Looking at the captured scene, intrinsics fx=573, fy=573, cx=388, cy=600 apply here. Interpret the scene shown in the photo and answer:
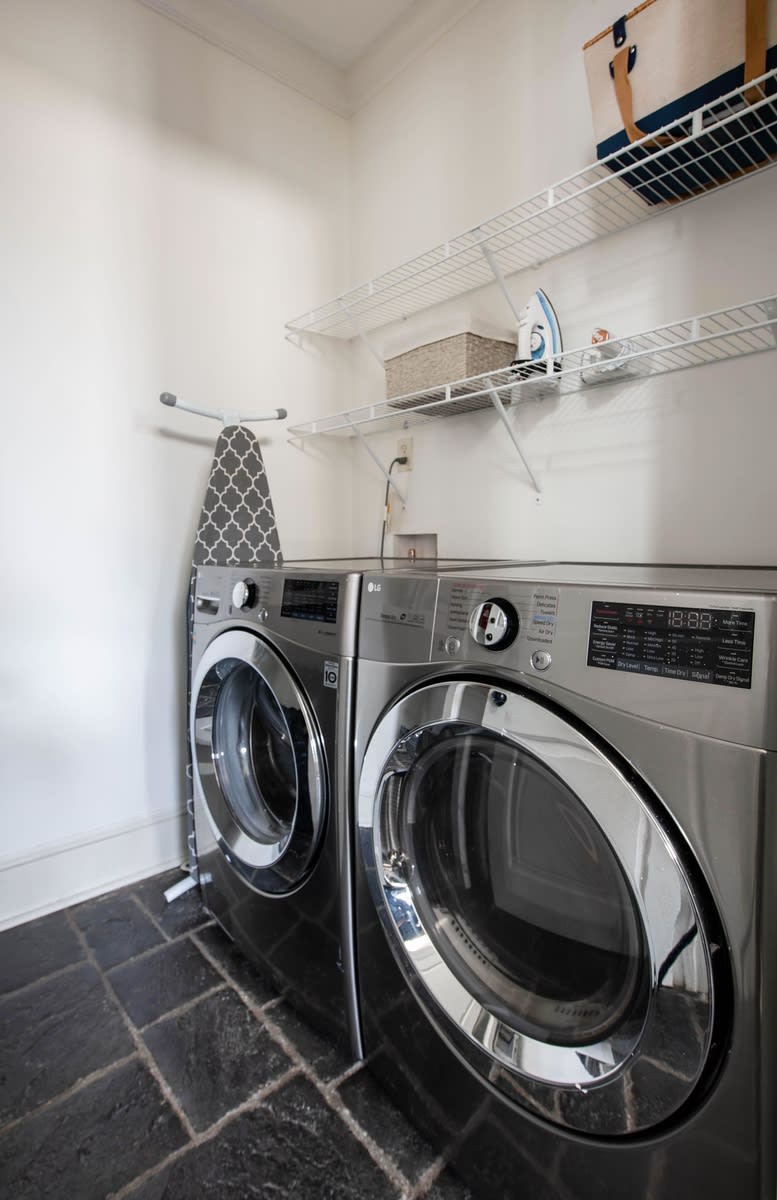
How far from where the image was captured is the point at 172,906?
1.67 meters

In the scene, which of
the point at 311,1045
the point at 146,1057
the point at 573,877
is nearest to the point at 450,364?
the point at 573,877

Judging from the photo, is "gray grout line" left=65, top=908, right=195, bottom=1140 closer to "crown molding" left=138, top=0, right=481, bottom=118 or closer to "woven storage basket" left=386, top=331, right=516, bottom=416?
"woven storage basket" left=386, top=331, right=516, bottom=416

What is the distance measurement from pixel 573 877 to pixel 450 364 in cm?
122

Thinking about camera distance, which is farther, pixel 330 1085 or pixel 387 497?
pixel 387 497

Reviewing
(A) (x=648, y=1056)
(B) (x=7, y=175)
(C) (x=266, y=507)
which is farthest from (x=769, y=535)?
(B) (x=7, y=175)

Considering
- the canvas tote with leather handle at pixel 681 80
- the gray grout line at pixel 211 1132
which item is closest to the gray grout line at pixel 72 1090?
the gray grout line at pixel 211 1132

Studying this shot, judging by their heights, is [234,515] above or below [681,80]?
below

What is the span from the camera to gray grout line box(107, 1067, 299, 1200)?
94 centimetres

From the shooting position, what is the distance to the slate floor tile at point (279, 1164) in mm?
931

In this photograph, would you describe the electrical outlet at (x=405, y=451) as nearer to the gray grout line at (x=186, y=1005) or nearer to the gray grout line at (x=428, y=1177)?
the gray grout line at (x=186, y=1005)

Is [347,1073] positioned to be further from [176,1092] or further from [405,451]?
[405,451]

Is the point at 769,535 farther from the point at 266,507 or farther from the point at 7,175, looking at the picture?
the point at 7,175

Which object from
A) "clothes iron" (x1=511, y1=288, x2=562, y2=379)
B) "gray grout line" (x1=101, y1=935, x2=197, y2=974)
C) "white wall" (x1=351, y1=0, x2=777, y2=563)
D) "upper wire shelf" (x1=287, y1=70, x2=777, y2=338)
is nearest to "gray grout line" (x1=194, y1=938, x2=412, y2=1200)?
"gray grout line" (x1=101, y1=935, x2=197, y2=974)

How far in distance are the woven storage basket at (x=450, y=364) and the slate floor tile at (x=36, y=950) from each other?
5.59 ft
